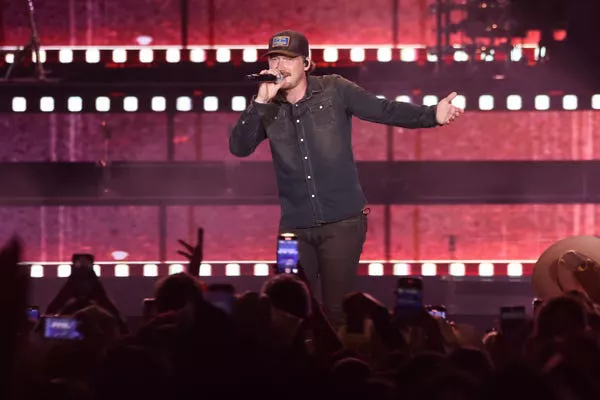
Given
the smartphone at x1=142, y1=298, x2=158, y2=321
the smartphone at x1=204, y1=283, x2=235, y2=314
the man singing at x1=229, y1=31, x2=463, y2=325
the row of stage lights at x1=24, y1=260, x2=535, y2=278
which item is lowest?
the row of stage lights at x1=24, y1=260, x2=535, y2=278

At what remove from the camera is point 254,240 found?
362 inches

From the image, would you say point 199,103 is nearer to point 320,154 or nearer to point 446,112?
point 320,154

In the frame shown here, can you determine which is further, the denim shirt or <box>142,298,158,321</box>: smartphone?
the denim shirt

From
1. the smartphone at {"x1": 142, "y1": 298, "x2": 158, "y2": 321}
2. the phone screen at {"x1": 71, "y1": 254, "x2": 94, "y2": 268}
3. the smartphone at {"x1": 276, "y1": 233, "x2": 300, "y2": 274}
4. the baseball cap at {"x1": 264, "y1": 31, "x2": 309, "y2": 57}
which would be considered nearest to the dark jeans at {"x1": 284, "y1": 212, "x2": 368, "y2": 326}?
the smartphone at {"x1": 276, "y1": 233, "x2": 300, "y2": 274}

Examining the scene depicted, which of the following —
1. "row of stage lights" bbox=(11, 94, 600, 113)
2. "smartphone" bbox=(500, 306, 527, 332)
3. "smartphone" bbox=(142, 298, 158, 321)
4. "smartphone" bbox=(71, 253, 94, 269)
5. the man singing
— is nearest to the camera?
"smartphone" bbox=(500, 306, 527, 332)

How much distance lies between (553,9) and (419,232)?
212 cm

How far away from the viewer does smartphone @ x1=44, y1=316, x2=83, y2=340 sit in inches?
128

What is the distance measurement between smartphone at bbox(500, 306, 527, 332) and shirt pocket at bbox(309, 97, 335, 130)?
63.0 inches

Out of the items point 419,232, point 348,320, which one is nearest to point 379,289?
point 419,232

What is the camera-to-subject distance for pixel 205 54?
28.9 ft

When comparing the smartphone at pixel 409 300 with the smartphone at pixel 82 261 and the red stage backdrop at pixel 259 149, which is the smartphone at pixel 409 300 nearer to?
the smartphone at pixel 82 261

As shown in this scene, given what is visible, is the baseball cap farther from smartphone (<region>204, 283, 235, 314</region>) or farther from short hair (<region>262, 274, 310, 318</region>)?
smartphone (<region>204, 283, 235, 314</region>)

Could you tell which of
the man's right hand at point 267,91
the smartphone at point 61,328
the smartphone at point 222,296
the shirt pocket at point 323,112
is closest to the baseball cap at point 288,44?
the man's right hand at point 267,91

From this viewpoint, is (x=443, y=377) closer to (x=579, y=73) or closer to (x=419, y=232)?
(x=579, y=73)
